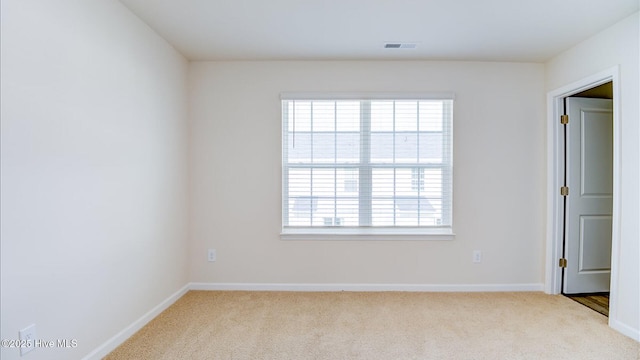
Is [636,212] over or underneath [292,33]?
underneath

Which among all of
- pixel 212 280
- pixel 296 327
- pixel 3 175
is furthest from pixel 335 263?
pixel 3 175

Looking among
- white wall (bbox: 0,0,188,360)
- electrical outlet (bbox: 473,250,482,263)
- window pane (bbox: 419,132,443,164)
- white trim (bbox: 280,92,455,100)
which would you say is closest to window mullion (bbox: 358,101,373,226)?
white trim (bbox: 280,92,455,100)

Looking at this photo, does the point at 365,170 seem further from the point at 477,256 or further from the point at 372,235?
the point at 477,256

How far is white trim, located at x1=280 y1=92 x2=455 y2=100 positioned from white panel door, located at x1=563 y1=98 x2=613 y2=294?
1.27 m

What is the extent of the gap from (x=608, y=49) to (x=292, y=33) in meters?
2.61

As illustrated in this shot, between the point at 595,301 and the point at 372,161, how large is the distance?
2547 mm

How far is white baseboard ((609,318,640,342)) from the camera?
2.30m

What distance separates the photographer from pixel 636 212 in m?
2.31

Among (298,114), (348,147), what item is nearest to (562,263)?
(348,147)

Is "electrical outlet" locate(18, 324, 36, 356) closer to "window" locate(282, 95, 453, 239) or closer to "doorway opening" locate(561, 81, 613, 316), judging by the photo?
"window" locate(282, 95, 453, 239)

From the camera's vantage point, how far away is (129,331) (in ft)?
7.70

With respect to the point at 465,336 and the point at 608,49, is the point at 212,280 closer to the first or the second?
the point at 465,336

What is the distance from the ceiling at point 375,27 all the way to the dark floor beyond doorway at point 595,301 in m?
2.43

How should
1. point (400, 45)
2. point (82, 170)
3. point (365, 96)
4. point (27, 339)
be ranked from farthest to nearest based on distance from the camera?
1. point (365, 96)
2. point (400, 45)
3. point (82, 170)
4. point (27, 339)
